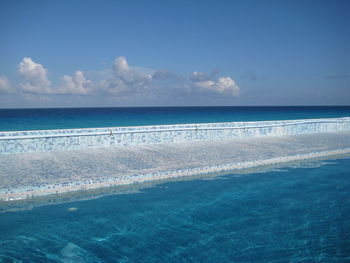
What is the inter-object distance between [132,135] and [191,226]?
7.85 meters

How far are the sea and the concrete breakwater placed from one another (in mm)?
5353

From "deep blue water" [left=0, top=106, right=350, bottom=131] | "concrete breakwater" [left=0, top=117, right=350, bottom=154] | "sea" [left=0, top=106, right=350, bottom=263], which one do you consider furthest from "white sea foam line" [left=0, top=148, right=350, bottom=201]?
"deep blue water" [left=0, top=106, right=350, bottom=131]

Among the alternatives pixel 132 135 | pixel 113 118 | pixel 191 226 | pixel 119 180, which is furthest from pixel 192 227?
pixel 113 118

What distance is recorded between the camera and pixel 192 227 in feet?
19.0

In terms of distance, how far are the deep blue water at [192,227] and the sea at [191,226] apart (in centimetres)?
2

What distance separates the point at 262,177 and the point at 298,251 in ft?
14.3

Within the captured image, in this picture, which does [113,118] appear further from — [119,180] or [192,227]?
[192,227]

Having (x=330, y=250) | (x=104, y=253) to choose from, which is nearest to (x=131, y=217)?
(x=104, y=253)

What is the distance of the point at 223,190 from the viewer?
786cm

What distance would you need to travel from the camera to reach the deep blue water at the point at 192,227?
475 centimetres

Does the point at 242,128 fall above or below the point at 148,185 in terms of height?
above

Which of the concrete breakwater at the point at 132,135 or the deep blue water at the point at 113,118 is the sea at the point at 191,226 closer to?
the concrete breakwater at the point at 132,135

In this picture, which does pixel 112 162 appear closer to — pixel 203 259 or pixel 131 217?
pixel 131 217

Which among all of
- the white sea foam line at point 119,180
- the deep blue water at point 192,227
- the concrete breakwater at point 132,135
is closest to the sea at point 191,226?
the deep blue water at point 192,227
